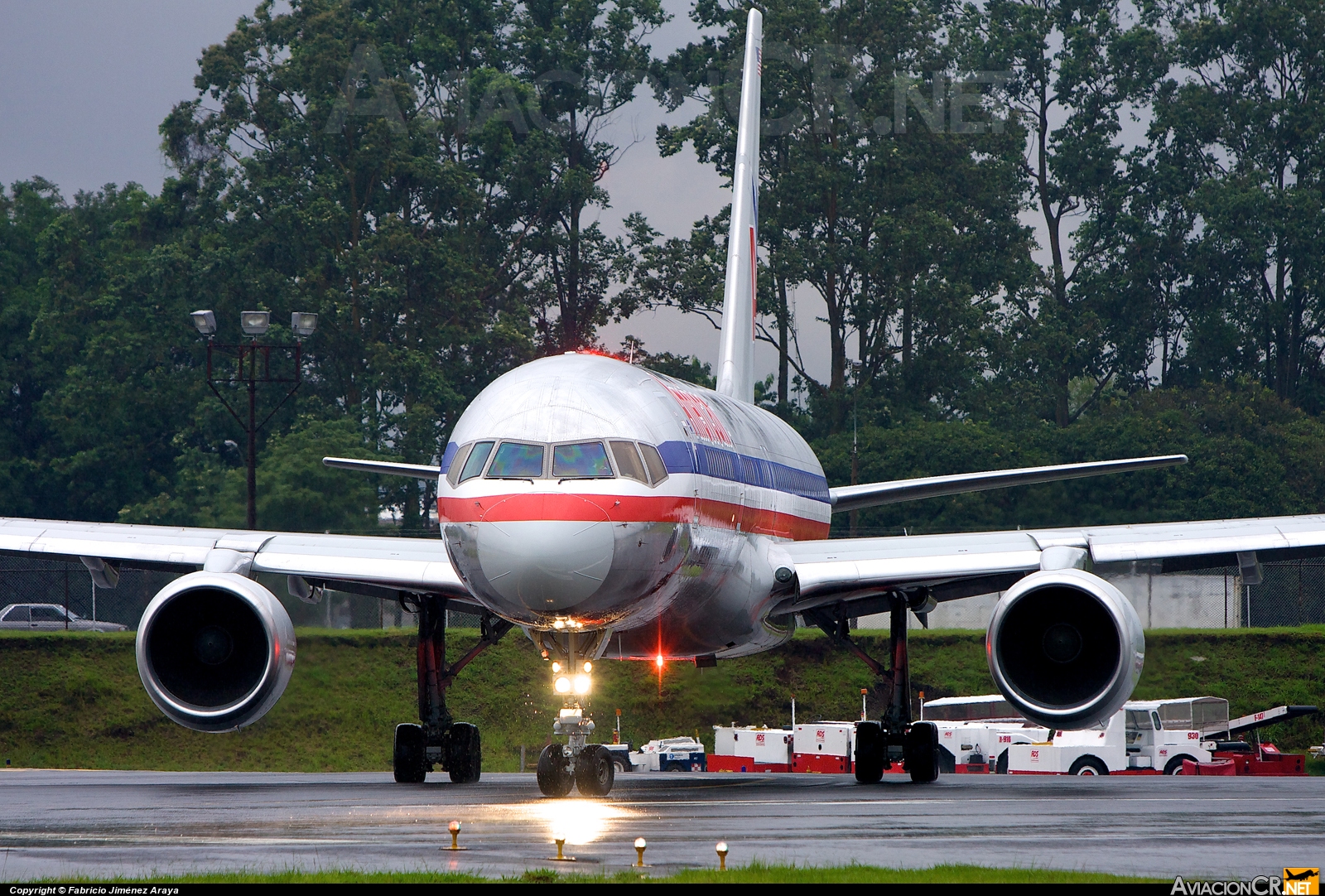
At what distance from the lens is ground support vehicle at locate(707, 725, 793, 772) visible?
34594 millimetres

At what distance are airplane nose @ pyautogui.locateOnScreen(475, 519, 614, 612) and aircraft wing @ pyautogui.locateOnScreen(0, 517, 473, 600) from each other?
4.82 meters

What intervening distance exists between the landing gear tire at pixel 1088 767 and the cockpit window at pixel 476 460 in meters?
19.8

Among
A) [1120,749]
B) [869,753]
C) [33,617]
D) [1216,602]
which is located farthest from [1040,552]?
[33,617]

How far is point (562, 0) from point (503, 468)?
66.3 meters

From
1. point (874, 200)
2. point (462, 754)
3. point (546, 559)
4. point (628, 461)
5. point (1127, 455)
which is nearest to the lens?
point (546, 559)

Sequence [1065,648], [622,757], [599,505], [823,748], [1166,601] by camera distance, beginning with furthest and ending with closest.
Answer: [1166,601] → [622,757] → [823,748] → [1065,648] → [599,505]

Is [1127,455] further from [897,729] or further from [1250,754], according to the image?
[897,729]

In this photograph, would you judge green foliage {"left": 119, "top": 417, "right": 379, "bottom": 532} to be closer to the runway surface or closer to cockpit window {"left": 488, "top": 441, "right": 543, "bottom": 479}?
the runway surface

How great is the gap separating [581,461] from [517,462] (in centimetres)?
65

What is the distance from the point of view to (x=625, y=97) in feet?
261

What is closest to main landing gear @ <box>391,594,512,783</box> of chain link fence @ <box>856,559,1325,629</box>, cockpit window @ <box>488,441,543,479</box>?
cockpit window @ <box>488,441,543,479</box>

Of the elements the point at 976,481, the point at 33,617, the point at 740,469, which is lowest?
the point at 33,617

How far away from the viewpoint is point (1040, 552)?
70.8 feet

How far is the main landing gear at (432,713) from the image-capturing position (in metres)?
23.3
